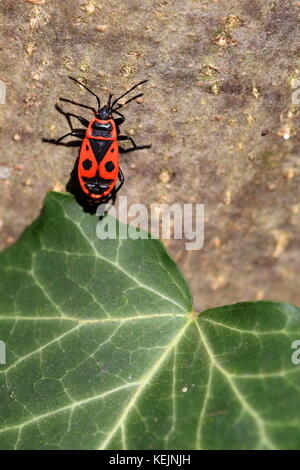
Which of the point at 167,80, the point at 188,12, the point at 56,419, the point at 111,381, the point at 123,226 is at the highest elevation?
the point at 188,12

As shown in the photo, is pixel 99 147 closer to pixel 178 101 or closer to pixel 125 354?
pixel 178 101

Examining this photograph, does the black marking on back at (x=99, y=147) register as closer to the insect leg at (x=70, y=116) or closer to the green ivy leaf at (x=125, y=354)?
the insect leg at (x=70, y=116)

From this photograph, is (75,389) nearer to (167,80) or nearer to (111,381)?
(111,381)

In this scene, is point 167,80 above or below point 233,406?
above

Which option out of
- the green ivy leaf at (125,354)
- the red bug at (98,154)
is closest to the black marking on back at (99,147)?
the red bug at (98,154)
